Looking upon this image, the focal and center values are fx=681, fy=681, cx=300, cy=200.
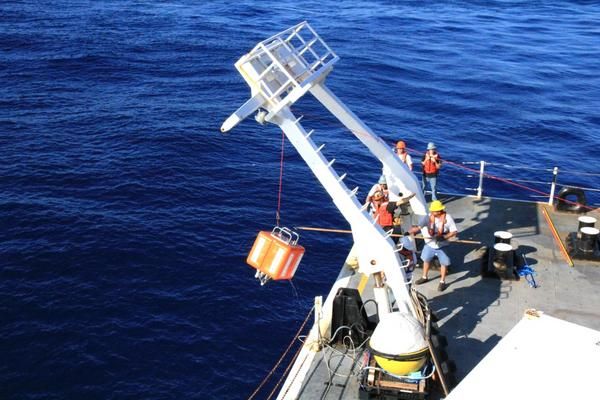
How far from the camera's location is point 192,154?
3900cm

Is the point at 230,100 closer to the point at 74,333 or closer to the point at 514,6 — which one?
the point at 74,333

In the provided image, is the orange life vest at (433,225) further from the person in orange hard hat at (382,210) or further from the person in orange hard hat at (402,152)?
the person in orange hard hat at (402,152)

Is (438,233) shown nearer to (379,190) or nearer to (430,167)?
(379,190)

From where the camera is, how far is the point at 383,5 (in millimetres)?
77438

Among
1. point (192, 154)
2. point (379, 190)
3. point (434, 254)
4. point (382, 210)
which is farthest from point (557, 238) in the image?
point (192, 154)

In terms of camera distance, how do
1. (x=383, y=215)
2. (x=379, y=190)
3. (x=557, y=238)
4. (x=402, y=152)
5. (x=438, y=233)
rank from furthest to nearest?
(x=557, y=238) → (x=402, y=152) → (x=379, y=190) → (x=438, y=233) → (x=383, y=215)

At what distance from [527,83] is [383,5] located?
2971 centimetres

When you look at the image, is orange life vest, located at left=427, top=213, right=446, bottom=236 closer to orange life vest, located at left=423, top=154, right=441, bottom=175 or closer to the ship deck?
the ship deck

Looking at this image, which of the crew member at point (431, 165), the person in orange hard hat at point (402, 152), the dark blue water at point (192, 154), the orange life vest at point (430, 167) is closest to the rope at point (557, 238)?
the crew member at point (431, 165)

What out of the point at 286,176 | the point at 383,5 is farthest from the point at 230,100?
the point at 383,5

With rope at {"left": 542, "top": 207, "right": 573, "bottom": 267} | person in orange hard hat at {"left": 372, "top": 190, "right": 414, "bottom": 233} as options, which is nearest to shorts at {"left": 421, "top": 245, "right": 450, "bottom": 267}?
person in orange hard hat at {"left": 372, "top": 190, "right": 414, "bottom": 233}

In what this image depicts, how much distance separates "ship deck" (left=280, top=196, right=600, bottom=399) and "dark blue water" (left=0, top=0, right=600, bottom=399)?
7.53 m

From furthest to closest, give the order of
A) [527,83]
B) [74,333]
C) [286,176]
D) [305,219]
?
[527,83] → [286,176] → [305,219] → [74,333]

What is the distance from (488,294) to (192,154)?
24.9 metres
